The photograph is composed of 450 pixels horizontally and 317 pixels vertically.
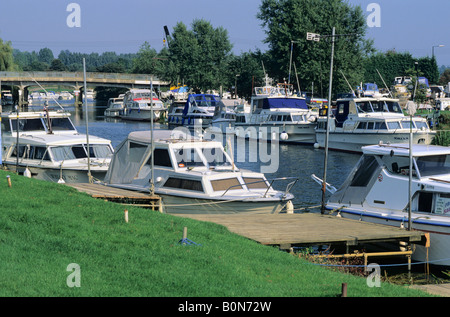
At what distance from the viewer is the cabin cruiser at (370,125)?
47.9 metres

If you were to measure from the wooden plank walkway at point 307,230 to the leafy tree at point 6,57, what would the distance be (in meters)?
105

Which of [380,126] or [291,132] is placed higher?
[380,126]

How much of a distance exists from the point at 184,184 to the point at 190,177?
352 millimetres

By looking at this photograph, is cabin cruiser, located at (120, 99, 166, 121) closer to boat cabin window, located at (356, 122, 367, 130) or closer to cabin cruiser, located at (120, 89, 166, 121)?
cabin cruiser, located at (120, 89, 166, 121)

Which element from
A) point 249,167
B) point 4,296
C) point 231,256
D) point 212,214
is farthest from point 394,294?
point 249,167

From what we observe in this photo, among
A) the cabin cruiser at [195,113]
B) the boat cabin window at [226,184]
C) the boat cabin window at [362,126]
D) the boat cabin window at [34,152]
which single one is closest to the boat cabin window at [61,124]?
the boat cabin window at [34,152]

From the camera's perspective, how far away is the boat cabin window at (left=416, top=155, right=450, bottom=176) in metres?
18.8

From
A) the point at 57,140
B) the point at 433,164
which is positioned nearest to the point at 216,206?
the point at 433,164

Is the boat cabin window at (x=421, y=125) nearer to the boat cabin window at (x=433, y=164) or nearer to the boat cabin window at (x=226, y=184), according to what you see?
the boat cabin window at (x=433, y=164)

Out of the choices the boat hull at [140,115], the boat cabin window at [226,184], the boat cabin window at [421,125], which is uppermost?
the boat cabin window at [421,125]

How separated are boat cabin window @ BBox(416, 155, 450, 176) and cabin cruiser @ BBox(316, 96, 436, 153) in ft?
93.2

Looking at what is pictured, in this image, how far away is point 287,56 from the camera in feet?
280

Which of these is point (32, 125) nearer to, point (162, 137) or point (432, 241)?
point (162, 137)
